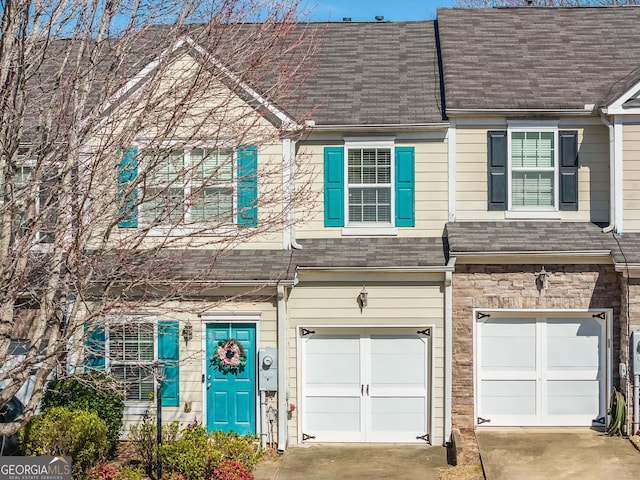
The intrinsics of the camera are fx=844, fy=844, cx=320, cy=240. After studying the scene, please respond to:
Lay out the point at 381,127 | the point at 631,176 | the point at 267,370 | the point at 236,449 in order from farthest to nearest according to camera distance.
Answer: the point at 381,127
the point at 631,176
the point at 267,370
the point at 236,449

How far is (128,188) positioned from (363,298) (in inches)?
205

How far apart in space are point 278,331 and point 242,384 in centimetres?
109

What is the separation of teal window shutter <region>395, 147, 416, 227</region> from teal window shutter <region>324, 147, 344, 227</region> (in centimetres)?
98

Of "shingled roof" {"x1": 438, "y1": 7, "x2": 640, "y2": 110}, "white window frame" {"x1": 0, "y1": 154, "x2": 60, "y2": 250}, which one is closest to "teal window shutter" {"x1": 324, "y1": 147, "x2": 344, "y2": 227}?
"shingled roof" {"x1": 438, "y1": 7, "x2": 640, "y2": 110}

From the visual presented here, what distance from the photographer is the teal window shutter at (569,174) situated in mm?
14648

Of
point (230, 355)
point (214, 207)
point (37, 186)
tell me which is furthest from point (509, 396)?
point (37, 186)

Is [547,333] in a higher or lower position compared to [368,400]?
higher

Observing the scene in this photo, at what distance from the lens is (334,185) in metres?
14.8

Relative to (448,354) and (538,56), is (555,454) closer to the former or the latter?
(448,354)

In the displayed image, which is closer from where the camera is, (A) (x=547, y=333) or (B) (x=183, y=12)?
(B) (x=183, y=12)

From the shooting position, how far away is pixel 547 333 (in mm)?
14344

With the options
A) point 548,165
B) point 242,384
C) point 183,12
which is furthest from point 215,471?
point 548,165

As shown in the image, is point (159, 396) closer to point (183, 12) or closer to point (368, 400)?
point (368, 400)
